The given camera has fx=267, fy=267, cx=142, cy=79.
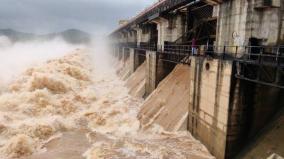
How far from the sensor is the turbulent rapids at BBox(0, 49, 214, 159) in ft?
42.8

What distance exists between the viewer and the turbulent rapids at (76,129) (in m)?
13.0

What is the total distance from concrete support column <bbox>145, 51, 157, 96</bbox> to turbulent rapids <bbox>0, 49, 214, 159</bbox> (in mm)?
1596

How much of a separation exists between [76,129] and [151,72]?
8920mm

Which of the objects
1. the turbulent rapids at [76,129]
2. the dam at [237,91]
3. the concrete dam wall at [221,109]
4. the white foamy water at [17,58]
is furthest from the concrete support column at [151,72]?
the white foamy water at [17,58]

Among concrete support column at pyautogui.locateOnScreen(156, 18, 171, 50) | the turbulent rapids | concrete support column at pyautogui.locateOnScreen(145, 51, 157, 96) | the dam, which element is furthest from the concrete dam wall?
concrete support column at pyautogui.locateOnScreen(156, 18, 171, 50)

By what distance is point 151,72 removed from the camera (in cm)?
2300

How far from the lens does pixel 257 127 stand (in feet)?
38.6

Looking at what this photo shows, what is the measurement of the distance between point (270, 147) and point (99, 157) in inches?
291

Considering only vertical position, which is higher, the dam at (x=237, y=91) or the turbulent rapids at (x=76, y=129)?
the dam at (x=237, y=91)

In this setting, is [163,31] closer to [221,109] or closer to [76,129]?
[76,129]

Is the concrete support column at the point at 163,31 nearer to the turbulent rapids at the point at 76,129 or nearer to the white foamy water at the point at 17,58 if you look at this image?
the turbulent rapids at the point at 76,129

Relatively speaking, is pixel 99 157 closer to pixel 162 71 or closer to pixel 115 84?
pixel 162 71

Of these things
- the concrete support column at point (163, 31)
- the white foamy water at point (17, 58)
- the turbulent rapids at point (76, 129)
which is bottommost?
the turbulent rapids at point (76, 129)

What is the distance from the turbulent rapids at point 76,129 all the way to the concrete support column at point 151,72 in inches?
62.8
